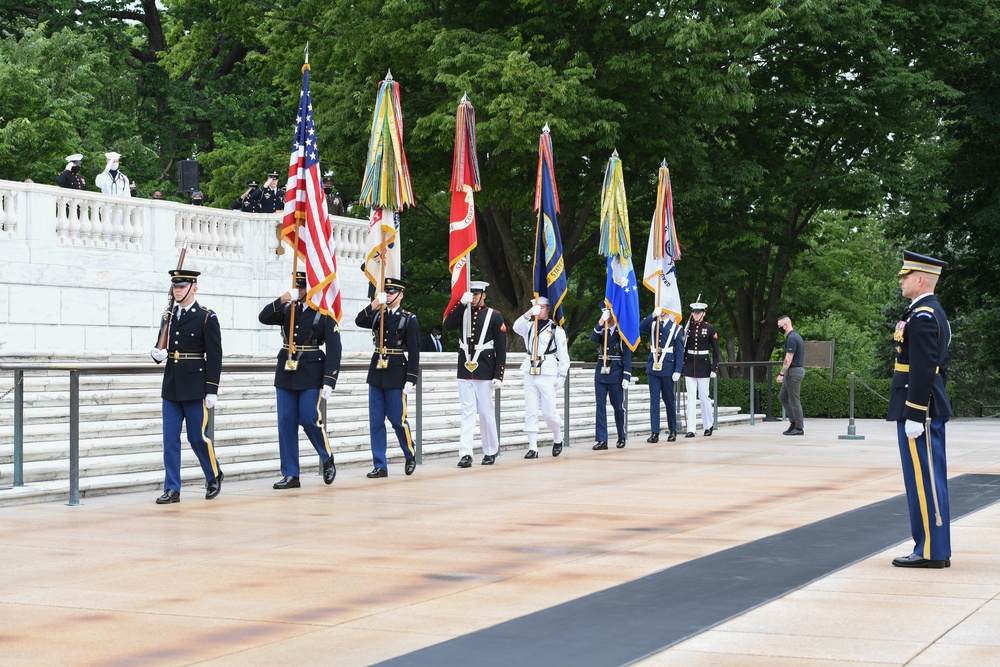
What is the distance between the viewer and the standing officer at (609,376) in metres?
19.1

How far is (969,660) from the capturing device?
5.78 m

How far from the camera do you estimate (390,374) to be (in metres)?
14.1

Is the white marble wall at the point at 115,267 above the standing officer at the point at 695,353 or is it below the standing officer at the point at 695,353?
above

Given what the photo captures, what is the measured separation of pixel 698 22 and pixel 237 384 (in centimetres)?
1459

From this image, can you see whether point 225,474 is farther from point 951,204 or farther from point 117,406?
point 951,204

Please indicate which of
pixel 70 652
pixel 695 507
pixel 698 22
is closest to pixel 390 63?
pixel 698 22

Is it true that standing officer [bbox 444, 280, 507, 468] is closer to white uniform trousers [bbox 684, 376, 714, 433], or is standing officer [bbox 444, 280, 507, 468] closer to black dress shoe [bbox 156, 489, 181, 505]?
black dress shoe [bbox 156, 489, 181, 505]

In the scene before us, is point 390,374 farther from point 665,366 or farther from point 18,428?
point 665,366

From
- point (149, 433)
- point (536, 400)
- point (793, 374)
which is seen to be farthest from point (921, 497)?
point (793, 374)

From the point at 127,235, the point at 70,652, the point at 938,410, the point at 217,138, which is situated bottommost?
the point at 70,652

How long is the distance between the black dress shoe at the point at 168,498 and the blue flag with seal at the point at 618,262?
9.04m

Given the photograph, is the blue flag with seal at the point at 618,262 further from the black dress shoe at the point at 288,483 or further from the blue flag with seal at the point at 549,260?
the black dress shoe at the point at 288,483

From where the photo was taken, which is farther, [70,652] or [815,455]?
[815,455]

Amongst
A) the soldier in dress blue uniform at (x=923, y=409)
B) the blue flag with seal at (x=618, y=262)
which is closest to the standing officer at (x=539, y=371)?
the blue flag with seal at (x=618, y=262)
